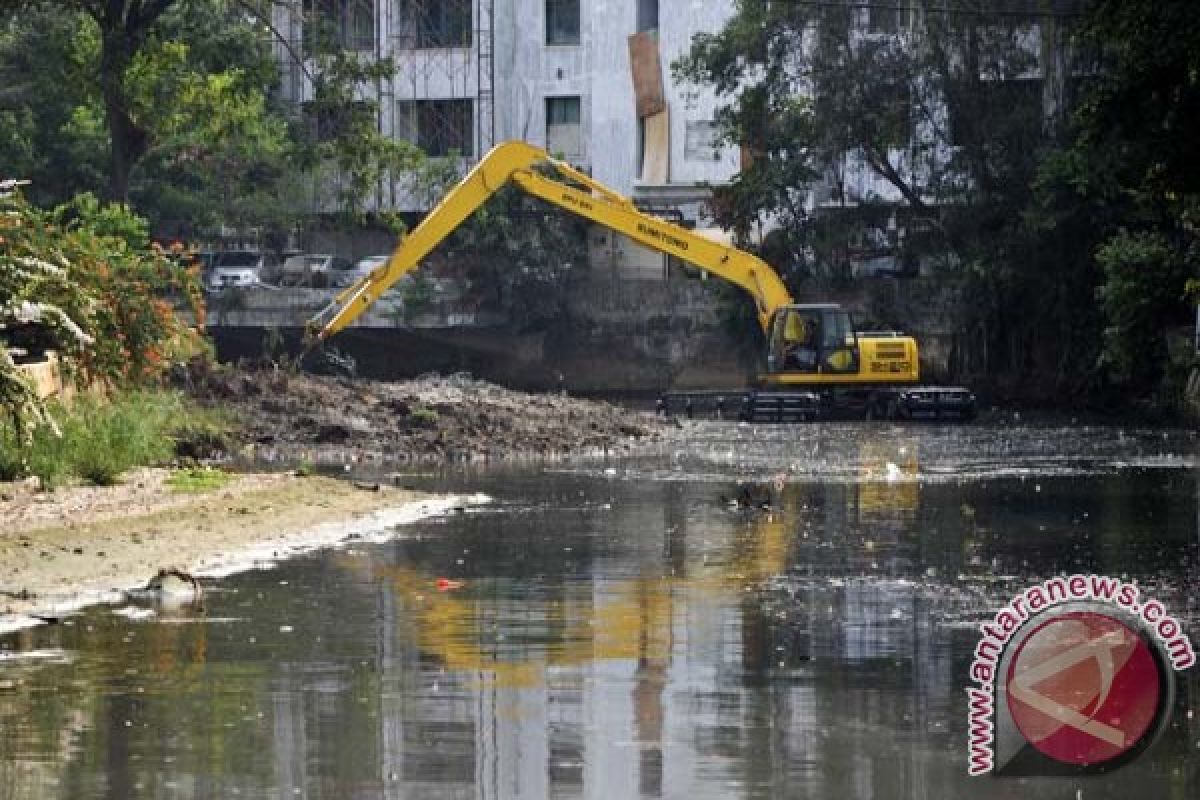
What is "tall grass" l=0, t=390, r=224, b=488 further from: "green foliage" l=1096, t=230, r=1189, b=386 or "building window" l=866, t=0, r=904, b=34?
"building window" l=866, t=0, r=904, b=34

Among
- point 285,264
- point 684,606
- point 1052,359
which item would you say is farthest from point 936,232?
point 684,606

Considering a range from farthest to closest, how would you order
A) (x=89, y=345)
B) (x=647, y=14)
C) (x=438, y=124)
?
(x=438, y=124) < (x=647, y=14) < (x=89, y=345)

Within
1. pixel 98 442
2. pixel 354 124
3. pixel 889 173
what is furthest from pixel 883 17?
pixel 98 442

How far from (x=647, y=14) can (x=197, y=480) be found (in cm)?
5011

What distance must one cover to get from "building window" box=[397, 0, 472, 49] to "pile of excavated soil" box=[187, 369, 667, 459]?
3061 cm

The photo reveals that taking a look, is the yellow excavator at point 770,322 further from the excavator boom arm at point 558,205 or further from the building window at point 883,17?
the building window at point 883,17

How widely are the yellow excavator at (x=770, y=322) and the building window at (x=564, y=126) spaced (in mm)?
19838

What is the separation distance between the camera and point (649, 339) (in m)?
76.4

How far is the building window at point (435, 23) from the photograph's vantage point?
8356 centimetres

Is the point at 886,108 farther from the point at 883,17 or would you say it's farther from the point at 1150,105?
the point at 1150,105

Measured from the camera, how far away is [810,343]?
60.8 metres

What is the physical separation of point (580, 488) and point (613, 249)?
42297 millimetres

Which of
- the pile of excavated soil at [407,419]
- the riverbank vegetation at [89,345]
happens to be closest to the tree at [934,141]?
the pile of excavated soil at [407,419]

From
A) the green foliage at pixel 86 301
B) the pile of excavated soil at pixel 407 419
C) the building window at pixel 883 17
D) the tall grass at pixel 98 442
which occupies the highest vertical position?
the building window at pixel 883 17
